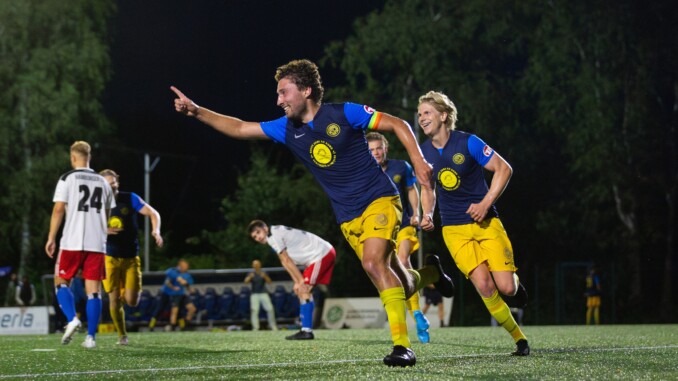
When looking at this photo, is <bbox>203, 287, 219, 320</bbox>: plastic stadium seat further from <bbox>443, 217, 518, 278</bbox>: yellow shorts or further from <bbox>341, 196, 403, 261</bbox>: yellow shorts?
<bbox>341, 196, 403, 261</bbox>: yellow shorts

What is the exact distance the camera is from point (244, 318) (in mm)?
25375

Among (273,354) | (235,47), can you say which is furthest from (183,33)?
(273,354)

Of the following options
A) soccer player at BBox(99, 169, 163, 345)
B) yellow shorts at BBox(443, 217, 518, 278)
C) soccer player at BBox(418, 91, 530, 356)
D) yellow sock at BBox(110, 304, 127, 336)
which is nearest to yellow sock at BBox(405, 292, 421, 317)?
soccer player at BBox(418, 91, 530, 356)

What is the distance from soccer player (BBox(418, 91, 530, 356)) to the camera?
862 centimetres

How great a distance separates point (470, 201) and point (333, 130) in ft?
6.41

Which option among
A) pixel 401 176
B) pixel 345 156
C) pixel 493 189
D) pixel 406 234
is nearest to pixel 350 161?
pixel 345 156

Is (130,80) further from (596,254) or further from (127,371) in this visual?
(127,371)

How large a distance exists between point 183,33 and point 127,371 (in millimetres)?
53603

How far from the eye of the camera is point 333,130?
7348 mm

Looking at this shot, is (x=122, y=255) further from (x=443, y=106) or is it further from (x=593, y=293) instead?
(x=593, y=293)

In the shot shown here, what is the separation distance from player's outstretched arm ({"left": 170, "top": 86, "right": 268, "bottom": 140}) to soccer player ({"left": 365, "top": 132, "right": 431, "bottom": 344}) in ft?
9.67

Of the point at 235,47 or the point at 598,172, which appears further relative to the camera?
the point at 235,47

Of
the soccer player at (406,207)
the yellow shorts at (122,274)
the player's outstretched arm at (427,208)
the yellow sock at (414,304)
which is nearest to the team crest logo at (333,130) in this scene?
the player's outstretched arm at (427,208)

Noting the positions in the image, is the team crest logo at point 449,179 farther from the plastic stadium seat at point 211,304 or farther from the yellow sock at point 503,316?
the plastic stadium seat at point 211,304
